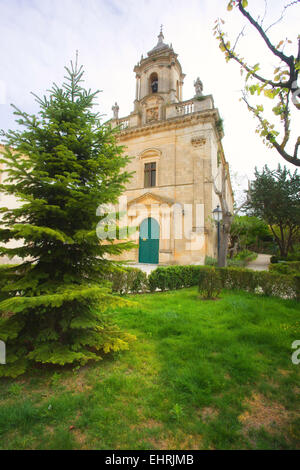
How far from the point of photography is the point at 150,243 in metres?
17.1

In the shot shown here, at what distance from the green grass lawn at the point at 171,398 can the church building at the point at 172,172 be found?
36.0 ft

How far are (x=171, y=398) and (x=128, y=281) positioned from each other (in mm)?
5732

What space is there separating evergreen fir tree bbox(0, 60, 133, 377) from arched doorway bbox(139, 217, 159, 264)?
12.9 metres

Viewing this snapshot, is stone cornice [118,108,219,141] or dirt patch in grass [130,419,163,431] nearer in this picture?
dirt patch in grass [130,419,163,431]

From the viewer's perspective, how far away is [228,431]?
221 cm

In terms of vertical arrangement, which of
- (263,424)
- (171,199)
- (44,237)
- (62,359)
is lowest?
(263,424)

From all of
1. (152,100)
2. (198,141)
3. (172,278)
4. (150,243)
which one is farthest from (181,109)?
(172,278)

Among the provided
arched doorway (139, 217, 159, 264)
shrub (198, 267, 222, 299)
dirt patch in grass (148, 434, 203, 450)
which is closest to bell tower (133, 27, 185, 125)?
arched doorway (139, 217, 159, 264)

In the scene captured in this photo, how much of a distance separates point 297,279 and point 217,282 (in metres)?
2.54

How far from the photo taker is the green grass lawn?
7.06ft

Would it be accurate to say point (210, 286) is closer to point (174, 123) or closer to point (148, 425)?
point (148, 425)

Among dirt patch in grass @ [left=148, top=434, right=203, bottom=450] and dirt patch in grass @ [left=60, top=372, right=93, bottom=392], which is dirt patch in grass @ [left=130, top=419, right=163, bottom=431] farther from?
dirt patch in grass @ [left=60, top=372, right=93, bottom=392]
